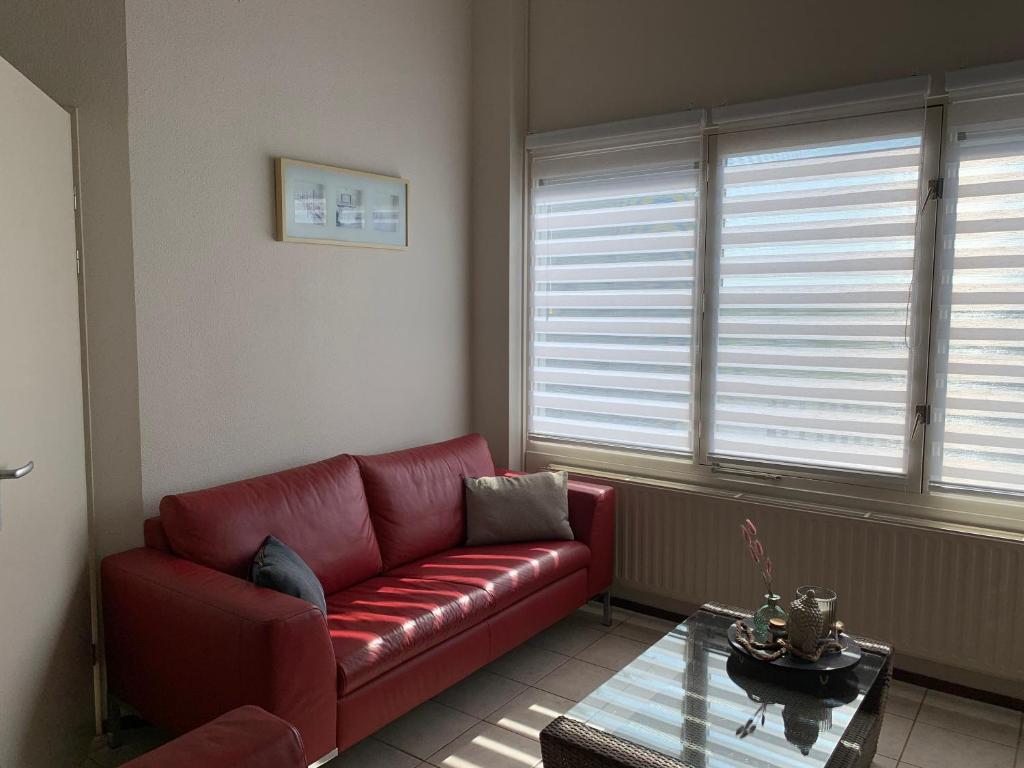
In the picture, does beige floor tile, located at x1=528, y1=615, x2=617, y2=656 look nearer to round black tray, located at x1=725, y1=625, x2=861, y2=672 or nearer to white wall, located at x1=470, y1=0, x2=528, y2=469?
white wall, located at x1=470, y1=0, x2=528, y2=469

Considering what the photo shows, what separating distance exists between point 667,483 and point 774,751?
1.78 metres

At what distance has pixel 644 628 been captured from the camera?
371 centimetres

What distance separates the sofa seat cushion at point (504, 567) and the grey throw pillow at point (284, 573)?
0.58 m

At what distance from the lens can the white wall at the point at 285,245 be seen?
279 cm

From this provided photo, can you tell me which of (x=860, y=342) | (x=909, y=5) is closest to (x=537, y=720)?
(x=860, y=342)

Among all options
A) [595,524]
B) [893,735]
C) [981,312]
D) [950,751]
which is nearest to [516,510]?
[595,524]

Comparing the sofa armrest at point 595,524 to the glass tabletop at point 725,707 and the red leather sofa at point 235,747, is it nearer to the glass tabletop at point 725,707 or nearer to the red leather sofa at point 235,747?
the glass tabletop at point 725,707

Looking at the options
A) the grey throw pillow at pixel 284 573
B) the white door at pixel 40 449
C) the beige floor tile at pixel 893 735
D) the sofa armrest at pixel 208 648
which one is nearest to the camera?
the white door at pixel 40 449

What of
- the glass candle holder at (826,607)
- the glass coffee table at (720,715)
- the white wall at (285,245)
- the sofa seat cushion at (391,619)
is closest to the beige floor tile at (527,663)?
the sofa seat cushion at (391,619)

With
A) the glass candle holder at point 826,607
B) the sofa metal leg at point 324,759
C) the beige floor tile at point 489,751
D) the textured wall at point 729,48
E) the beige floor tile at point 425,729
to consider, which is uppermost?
the textured wall at point 729,48

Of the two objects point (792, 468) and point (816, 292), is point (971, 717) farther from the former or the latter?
point (816, 292)

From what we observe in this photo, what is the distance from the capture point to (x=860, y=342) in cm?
325

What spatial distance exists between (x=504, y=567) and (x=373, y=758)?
2.78 ft

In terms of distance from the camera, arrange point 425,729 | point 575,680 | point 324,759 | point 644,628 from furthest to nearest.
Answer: point 644,628 < point 575,680 < point 425,729 < point 324,759
